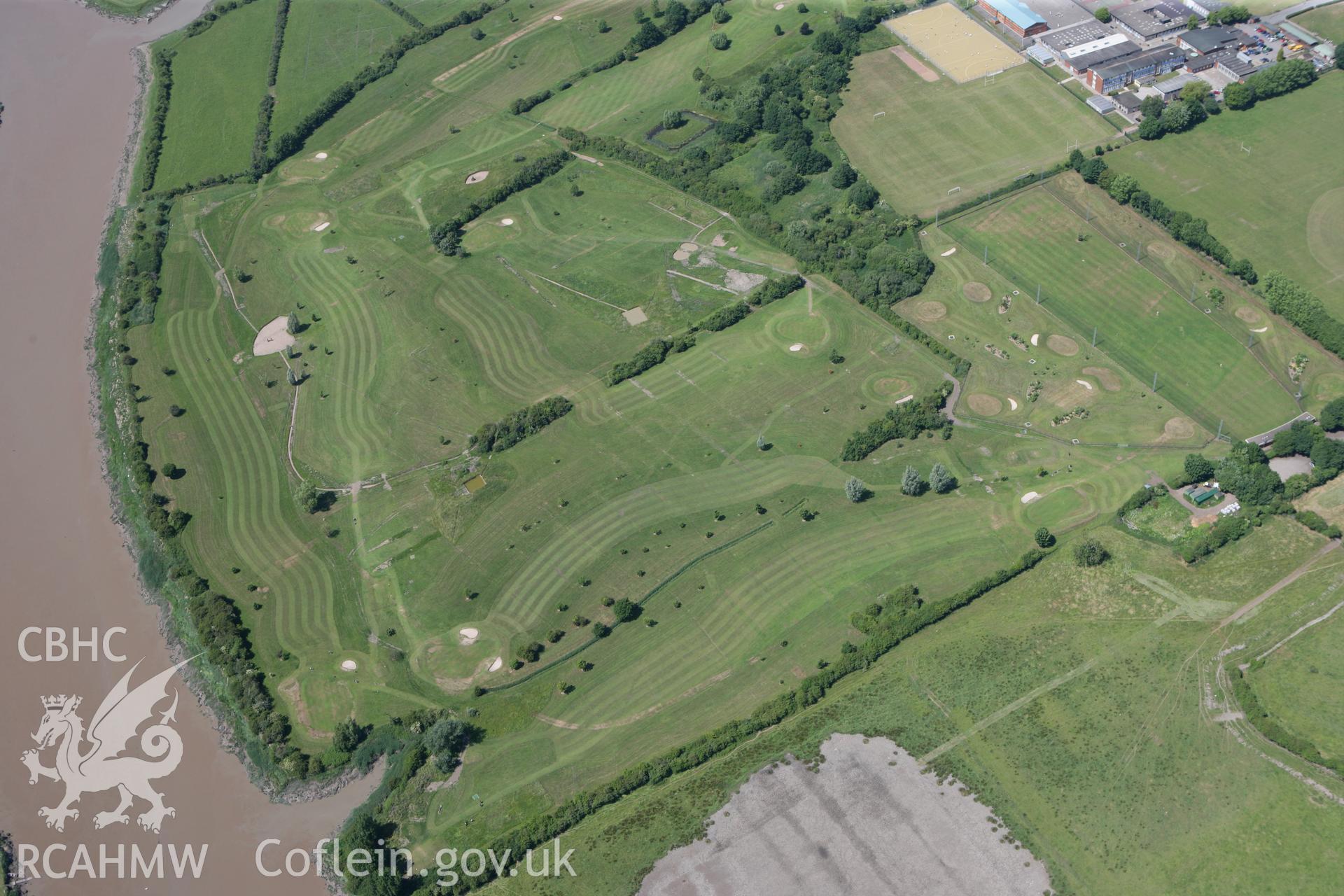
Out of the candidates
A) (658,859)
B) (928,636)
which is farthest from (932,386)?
(658,859)

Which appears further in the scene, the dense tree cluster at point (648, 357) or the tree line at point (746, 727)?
the dense tree cluster at point (648, 357)

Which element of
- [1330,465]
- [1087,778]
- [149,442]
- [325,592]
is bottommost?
[1087,778]

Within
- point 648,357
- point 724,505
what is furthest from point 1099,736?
point 648,357

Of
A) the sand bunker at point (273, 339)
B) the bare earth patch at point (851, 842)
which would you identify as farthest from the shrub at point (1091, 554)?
the sand bunker at point (273, 339)

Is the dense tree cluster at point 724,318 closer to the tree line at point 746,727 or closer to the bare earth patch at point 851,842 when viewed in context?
the tree line at point 746,727

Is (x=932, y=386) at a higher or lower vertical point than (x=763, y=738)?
higher

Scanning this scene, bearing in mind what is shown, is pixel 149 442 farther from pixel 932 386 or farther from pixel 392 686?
pixel 932 386
